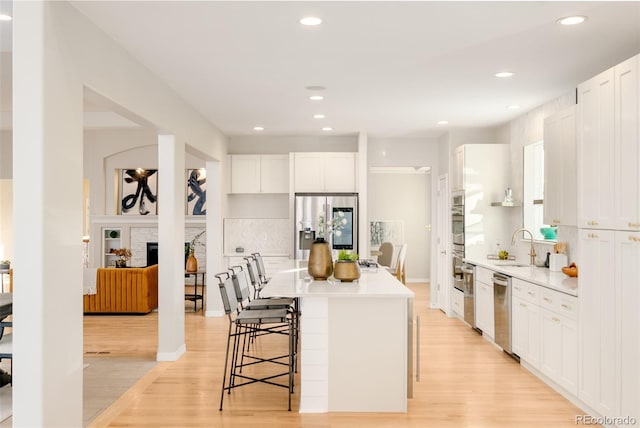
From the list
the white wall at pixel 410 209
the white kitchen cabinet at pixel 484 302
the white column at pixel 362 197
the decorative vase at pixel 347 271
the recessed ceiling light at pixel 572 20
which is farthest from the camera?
the white wall at pixel 410 209

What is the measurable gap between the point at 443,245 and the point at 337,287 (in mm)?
4569

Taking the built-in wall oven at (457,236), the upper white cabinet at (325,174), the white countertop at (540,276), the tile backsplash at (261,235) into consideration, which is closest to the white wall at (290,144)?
the upper white cabinet at (325,174)

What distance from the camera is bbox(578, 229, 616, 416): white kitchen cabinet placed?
367 cm

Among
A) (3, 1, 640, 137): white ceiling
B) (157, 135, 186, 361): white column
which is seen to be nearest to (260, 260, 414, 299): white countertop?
(157, 135, 186, 361): white column

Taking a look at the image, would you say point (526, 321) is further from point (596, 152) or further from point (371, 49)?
point (371, 49)

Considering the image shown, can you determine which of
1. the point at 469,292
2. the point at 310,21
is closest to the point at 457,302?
the point at 469,292

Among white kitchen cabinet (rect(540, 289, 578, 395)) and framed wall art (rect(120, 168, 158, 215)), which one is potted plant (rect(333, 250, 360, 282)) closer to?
white kitchen cabinet (rect(540, 289, 578, 395))

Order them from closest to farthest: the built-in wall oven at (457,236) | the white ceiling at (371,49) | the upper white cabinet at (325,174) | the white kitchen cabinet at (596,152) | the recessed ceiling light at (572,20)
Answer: the white ceiling at (371,49) → the recessed ceiling light at (572,20) → the white kitchen cabinet at (596,152) → the built-in wall oven at (457,236) → the upper white cabinet at (325,174)

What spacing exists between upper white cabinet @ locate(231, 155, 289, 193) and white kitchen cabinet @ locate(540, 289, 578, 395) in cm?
504

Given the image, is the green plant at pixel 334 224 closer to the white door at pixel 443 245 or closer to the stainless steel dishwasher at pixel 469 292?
the white door at pixel 443 245

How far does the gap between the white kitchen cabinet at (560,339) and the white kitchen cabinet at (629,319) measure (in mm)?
641

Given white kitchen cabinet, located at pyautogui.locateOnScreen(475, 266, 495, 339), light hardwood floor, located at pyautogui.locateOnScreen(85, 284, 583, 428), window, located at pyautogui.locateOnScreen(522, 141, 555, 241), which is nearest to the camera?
light hardwood floor, located at pyautogui.locateOnScreen(85, 284, 583, 428)

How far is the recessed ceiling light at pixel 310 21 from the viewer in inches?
144

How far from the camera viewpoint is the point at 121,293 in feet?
26.9
